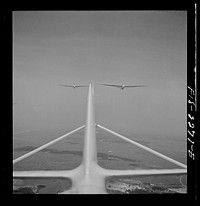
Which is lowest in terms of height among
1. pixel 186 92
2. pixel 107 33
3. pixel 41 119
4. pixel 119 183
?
pixel 119 183

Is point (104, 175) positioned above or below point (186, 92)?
below
